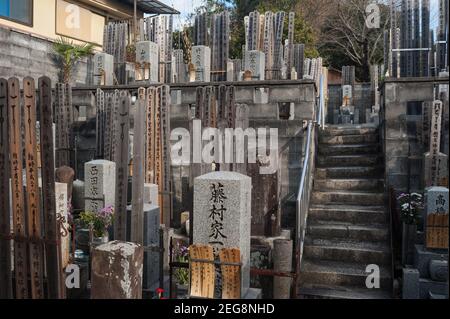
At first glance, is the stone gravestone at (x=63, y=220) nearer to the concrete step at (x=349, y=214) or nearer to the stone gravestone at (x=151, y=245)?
the stone gravestone at (x=151, y=245)

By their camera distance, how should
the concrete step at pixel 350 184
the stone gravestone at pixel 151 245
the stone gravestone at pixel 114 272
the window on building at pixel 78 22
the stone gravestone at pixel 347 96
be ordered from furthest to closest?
the stone gravestone at pixel 347 96 < the window on building at pixel 78 22 < the concrete step at pixel 350 184 < the stone gravestone at pixel 151 245 < the stone gravestone at pixel 114 272

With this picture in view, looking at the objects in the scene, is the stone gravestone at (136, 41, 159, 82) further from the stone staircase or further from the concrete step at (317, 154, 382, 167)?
the concrete step at (317, 154, 382, 167)

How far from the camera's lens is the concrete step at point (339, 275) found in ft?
25.9

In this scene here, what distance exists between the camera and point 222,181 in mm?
6129

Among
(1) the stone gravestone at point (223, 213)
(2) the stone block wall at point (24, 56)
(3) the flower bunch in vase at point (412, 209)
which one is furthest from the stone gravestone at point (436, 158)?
(2) the stone block wall at point (24, 56)

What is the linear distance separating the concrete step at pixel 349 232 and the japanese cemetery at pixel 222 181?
0.10 ft

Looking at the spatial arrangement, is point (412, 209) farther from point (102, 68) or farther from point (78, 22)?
point (78, 22)

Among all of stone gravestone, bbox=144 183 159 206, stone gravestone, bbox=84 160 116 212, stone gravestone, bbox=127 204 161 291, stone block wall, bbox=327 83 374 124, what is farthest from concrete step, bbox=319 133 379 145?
stone block wall, bbox=327 83 374 124

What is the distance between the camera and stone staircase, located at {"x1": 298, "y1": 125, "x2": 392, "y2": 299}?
7.94 m

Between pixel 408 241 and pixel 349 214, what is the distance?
147 cm

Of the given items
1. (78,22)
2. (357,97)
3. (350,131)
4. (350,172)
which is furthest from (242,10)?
(350,172)

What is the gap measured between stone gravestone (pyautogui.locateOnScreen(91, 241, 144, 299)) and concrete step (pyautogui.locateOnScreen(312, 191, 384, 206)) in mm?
5855
